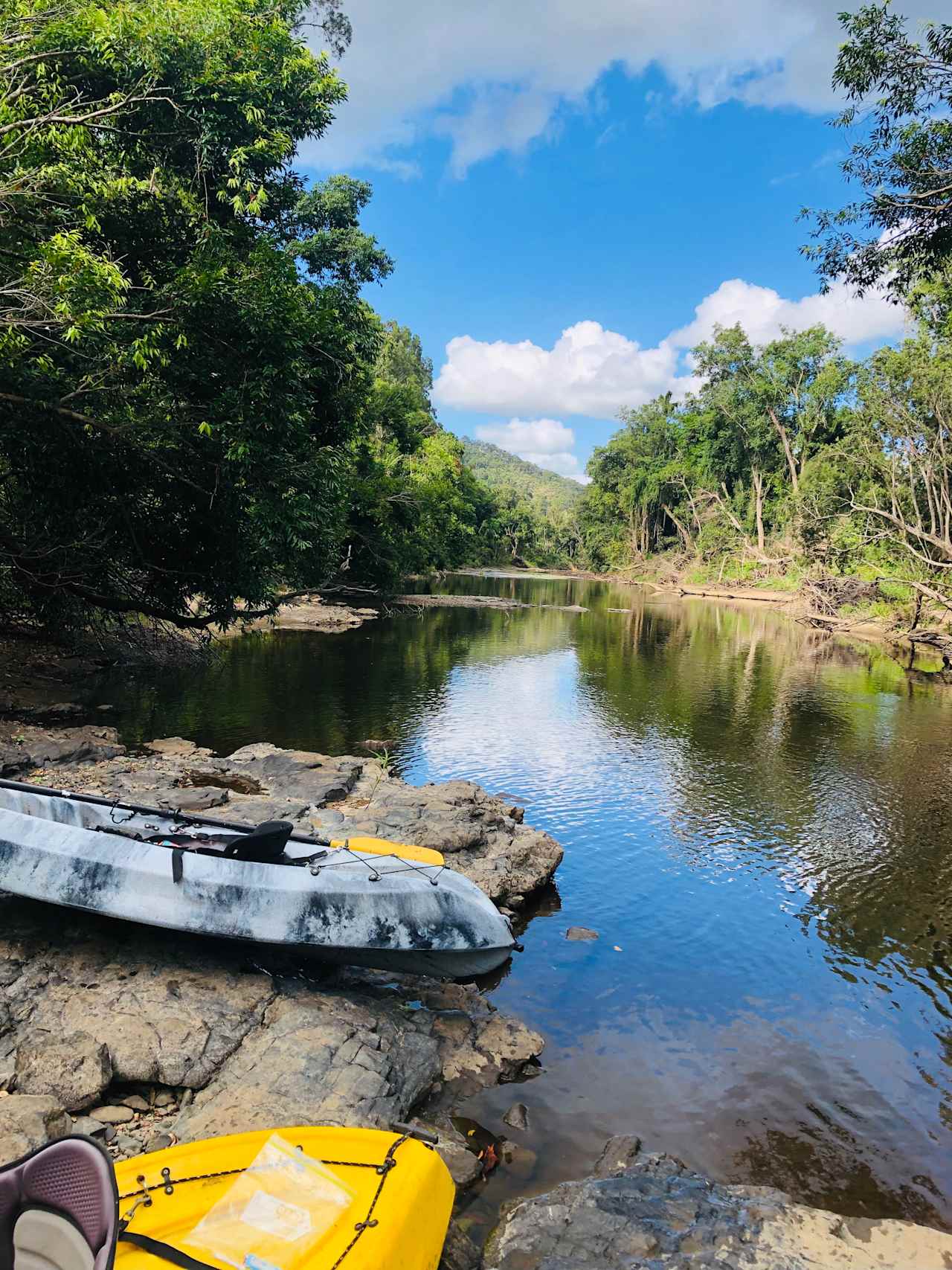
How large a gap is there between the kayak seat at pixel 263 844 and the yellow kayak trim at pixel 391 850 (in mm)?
714

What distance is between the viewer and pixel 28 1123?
12.9ft

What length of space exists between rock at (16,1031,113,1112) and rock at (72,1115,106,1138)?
0.09 metres

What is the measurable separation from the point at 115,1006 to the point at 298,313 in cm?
901

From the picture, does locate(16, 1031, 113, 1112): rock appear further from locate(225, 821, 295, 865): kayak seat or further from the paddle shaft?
the paddle shaft

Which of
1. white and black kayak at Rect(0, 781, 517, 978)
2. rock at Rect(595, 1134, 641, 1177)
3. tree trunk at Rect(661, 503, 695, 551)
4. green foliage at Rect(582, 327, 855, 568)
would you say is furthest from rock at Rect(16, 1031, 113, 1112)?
tree trunk at Rect(661, 503, 695, 551)

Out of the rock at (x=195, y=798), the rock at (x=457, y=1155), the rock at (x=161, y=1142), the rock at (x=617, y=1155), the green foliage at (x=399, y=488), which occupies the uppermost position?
the green foliage at (x=399, y=488)

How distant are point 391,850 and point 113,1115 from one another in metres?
2.84

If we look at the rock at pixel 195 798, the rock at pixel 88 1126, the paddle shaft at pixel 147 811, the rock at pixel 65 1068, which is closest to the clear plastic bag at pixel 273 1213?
the rock at pixel 88 1126

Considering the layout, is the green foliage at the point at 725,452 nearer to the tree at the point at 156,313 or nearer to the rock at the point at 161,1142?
the tree at the point at 156,313

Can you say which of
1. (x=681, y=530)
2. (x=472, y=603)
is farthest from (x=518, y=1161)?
A: (x=681, y=530)

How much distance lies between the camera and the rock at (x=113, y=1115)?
4.49m

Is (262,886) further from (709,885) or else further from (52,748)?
(52,748)

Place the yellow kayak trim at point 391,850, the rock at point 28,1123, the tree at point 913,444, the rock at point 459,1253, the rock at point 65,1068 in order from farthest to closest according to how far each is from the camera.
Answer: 1. the tree at point 913,444
2. the yellow kayak trim at point 391,850
3. the rock at point 65,1068
4. the rock at point 459,1253
5. the rock at point 28,1123

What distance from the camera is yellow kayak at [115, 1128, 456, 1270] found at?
3.16 m
